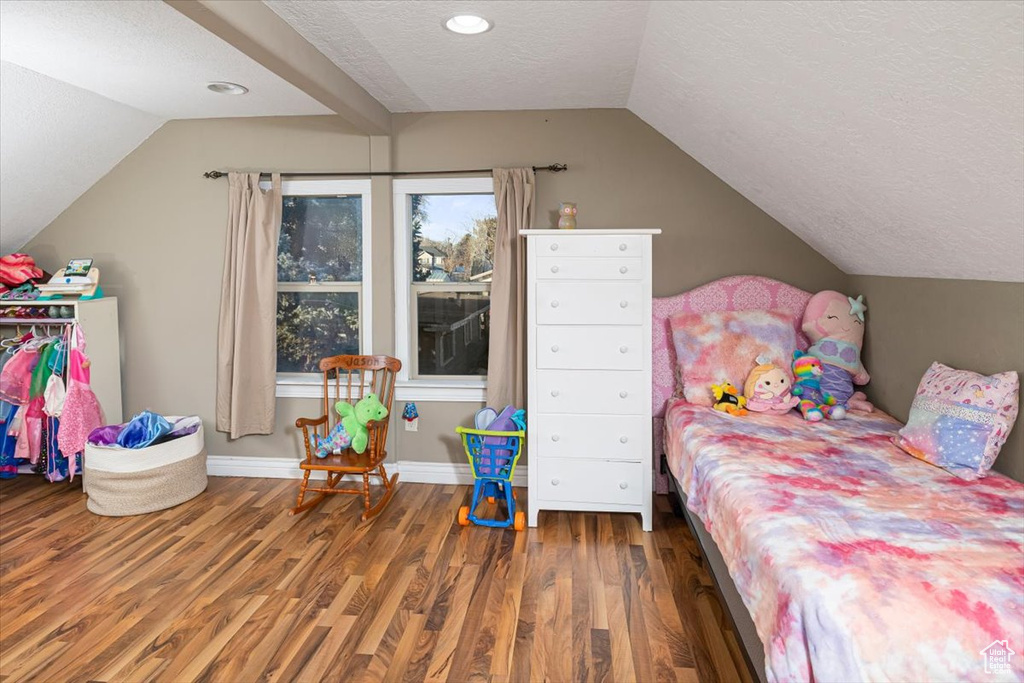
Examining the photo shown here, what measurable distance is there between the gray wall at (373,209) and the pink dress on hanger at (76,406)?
0.46 metres

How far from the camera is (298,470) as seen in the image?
4.09m

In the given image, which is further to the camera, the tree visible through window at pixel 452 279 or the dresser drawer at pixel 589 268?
the tree visible through window at pixel 452 279

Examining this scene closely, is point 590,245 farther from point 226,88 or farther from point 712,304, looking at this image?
point 226,88

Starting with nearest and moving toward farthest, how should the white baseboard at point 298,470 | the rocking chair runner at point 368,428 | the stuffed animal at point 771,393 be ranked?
the stuffed animal at point 771,393
the rocking chair runner at point 368,428
the white baseboard at point 298,470

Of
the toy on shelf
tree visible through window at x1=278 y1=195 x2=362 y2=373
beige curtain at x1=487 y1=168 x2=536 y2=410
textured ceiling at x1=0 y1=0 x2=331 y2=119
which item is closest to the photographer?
textured ceiling at x1=0 y1=0 x2=331 y2=119

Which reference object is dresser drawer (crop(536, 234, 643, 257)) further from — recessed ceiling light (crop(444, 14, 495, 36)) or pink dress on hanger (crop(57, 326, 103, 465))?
pink dress on hanger (crop(57, 326, 103, 465))

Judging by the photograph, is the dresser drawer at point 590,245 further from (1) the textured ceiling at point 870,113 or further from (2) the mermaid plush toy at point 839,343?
(2) the mermaid plush toy at point 839,343

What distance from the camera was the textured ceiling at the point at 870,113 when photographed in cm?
147

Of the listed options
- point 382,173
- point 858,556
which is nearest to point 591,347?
point 382,173

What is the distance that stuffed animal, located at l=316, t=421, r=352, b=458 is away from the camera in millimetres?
3518

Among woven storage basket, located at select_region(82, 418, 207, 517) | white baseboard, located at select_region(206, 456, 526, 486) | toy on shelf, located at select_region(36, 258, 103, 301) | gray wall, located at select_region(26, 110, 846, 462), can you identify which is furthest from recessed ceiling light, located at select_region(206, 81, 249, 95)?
white baseboard, located at select_region(206, 456, 526, 486)

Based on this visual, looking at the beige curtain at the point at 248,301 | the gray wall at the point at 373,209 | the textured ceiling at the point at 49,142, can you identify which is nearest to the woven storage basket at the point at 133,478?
the beige curtain at the point at 248,301

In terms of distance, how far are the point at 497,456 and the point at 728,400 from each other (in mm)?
1185

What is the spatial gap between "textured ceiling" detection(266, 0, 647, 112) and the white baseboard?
7.02ft
